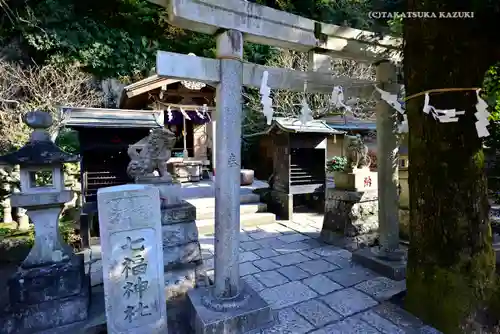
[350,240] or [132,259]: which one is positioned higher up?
[132,259]

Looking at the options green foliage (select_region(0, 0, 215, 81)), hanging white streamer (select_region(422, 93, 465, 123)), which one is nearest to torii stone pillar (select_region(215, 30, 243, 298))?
hanging white streamer (select_region(422, 93, 465, 123))

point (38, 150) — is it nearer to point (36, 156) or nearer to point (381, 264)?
point (36, 156)

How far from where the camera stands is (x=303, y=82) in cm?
365

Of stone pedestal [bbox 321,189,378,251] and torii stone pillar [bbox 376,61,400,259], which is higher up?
torii stone pillar [bbox 376,61,400,259]

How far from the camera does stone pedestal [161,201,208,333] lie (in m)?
3.69

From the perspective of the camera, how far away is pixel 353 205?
576 cm

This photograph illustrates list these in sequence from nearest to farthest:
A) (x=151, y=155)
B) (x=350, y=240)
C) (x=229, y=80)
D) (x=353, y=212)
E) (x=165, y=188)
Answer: (x=229, y=80) → (x=165, y=188) → (x=151, y=155) → (x=350, y=240) → (x=353, y=212)

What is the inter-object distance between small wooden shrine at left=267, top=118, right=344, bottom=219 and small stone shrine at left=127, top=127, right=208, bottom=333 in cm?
424

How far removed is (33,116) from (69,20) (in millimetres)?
13106

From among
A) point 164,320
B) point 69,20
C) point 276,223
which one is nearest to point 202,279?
point 164,320

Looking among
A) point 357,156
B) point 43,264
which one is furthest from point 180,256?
point 357,156

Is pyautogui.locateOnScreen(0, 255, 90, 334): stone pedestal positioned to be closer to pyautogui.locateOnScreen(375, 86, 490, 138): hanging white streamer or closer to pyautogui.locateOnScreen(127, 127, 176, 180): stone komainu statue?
pyautogui.locateOnScreen(127, 127, 176, 180): stone komainu statue

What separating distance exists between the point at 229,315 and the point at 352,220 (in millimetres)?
3717

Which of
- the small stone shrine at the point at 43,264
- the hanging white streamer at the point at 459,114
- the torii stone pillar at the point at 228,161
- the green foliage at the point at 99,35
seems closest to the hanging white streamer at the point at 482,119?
the hanging white streamer at the point at 459,114
